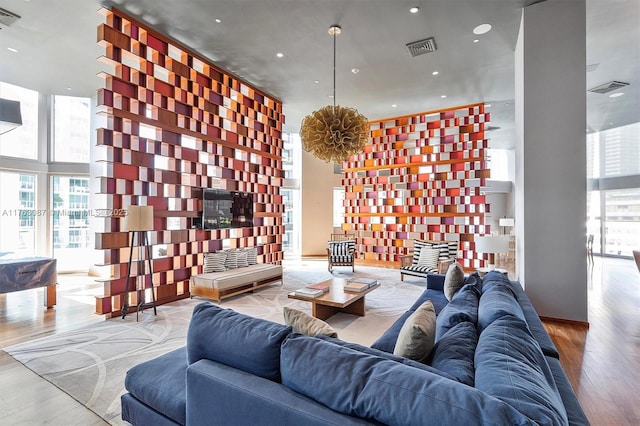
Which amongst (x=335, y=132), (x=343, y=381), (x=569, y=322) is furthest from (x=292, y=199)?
(x=343, y=381)

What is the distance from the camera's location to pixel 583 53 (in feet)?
12.7

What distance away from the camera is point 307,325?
1643 millimetres

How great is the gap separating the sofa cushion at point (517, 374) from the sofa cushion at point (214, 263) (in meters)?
4.57

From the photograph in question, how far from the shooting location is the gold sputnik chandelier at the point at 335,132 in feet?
12.2

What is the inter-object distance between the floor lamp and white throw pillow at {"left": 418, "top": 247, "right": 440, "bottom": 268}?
4.83 m

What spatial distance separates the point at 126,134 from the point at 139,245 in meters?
1.56

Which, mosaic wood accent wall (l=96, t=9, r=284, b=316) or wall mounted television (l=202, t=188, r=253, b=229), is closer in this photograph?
mosaic wood accent wall (l=96, t=9, r=284, b=316)

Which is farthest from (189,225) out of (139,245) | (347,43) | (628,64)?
(628,64)

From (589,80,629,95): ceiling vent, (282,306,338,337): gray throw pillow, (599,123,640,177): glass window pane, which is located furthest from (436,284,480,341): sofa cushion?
(599,123,640,177): glass window pane

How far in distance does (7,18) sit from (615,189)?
14.6 m

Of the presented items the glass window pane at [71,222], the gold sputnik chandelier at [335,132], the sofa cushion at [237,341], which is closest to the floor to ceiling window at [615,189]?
the gold sputnik chandelier at [335,132]

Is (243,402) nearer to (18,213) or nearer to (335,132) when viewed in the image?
(335,132)

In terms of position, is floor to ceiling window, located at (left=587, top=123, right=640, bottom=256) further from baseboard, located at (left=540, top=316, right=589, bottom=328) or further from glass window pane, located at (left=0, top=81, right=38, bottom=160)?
glass window pane, located at (left=0, top=81, right=38, bottom=160)

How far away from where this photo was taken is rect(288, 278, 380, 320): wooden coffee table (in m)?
3.79
